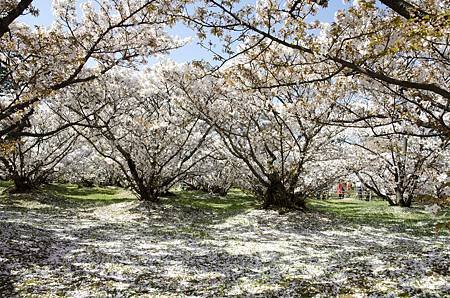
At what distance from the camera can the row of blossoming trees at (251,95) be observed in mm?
10078

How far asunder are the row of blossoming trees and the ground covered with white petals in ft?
8.81

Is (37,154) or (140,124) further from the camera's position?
(37,154)

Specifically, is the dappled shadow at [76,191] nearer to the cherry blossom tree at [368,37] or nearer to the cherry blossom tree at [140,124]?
the cherry blossom tree at [140,124]

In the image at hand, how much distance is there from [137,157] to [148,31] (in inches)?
475

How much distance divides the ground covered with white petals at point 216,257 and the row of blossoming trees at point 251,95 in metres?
2.69

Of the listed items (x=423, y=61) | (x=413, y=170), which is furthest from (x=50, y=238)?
(x=413, y=170)

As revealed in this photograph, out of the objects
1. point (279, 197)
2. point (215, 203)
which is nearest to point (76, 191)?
point (215, 203)

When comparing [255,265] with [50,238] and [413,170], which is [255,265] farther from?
[413,170]

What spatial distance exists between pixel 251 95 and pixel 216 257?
9.60 metres

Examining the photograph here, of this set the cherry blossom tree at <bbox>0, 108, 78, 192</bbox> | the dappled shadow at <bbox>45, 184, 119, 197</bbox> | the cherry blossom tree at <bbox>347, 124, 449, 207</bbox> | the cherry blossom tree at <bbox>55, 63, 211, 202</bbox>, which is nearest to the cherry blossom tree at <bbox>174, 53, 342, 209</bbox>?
the cherry blossom tree at <bbox>55, 63, 211, 202</bbox>

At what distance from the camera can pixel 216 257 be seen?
12.6m

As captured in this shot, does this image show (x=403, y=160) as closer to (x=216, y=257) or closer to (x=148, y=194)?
(x=148, y=194)

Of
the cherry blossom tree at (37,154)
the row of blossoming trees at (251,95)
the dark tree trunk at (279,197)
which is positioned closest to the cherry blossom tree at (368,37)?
the row of blossoming trees at (251,95)

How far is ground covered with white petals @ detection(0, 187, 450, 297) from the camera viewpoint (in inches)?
355
